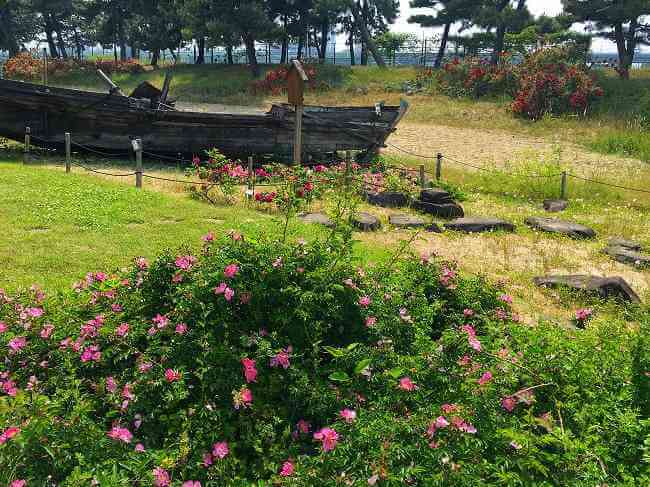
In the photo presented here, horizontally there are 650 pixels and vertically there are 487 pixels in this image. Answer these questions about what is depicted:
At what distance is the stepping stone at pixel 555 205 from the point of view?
40.9 ft

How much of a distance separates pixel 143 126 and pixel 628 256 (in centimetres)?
1054

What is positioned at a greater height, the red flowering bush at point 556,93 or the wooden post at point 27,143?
the red flowering bush at point 556,93

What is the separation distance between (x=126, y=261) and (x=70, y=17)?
55.4 metres

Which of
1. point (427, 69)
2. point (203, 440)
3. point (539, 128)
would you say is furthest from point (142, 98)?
point (427, 69)

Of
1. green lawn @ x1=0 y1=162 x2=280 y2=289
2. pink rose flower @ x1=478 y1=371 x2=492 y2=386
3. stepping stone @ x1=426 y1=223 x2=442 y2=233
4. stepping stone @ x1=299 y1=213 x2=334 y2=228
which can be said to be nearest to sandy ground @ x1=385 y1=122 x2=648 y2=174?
stepping stone @ x1=426 y1=223 x2=442 y2=233

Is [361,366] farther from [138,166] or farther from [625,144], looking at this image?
[625,144]

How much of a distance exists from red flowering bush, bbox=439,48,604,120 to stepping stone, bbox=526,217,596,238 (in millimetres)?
16155

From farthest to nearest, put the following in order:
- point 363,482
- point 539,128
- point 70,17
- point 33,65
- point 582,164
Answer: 1. point 70,17
2. point 33,65
3. point 539,128
4. point 582,164
5. point 363,482

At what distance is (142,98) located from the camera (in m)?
15.3

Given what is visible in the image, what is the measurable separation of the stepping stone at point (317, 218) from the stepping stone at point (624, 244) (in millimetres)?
4426

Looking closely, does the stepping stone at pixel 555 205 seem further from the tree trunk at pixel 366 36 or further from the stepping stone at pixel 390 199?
the tree trunk at pixel 366 36

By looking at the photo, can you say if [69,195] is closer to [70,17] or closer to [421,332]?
[421,332]

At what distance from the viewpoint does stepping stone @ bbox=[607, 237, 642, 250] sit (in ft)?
31.0

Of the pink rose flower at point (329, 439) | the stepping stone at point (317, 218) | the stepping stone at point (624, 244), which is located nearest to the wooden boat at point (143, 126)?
the stepping stone at point (317, 218)
